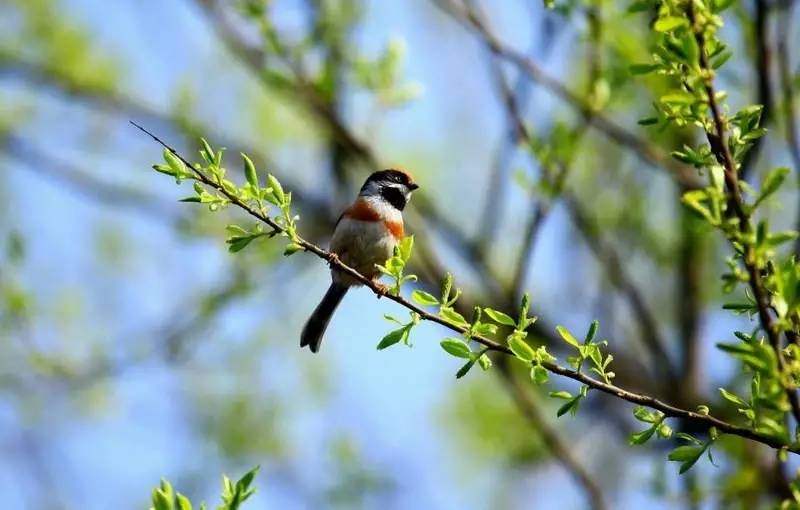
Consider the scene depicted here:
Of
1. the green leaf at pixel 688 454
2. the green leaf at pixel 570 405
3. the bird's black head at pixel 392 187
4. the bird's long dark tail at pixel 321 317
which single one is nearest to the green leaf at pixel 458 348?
the green leaf at pixel 570 405

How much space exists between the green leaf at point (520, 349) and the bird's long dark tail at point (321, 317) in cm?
271

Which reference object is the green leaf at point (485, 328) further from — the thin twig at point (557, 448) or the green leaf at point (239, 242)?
the thin twig at point (557, 448)

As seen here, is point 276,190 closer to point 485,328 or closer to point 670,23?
point 485,328

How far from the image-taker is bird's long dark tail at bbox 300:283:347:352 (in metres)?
5.25

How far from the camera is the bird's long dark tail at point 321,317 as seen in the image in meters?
5.25

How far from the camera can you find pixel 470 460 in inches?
430

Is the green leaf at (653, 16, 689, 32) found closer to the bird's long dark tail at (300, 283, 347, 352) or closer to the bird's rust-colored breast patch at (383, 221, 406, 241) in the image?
the bird's long dark tail at (300, 283, 347, 352)

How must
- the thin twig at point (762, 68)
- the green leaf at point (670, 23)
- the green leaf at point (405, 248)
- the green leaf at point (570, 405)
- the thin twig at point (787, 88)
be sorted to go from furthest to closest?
the thin twig at point (787, 88) < the thin twig at point (762, 68) < the green leaf at point (405, 248) < the green leaf at point (570, 405) < the green leaf at point (670, 23)

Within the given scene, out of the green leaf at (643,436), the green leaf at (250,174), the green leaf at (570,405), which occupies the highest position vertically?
the green leaf at (250,174)

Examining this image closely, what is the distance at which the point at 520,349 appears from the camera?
2467mm

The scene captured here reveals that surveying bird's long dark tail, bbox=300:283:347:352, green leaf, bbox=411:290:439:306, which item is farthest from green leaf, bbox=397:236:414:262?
bird's long dark tail, bbox=300:283:347:352

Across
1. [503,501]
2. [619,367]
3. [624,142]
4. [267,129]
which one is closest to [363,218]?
[624,142]

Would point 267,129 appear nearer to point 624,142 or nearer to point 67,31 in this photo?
point 67,31

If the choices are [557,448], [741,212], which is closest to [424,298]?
[741,212]
